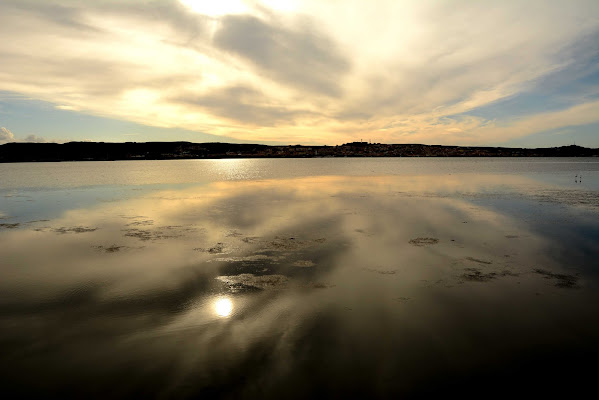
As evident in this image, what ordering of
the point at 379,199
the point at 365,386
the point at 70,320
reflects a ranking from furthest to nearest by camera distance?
1. the point at 379,199
2. the point at 70,320
3. the point at 365,386

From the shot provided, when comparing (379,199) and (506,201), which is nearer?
(506,201)

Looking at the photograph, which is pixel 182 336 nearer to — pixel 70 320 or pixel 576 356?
pixel 70 320

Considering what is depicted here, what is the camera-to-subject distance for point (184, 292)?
10234 millimetres

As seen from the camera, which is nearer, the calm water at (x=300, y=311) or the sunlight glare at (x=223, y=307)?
the calm water at (x=300, y=311)

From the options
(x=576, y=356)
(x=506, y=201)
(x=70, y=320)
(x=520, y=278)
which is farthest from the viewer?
(x=506, y=201)

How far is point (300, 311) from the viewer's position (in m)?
8.91

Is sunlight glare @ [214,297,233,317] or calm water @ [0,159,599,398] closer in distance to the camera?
calm water @ [0,159,599,398]

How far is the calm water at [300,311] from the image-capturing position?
622 centimetres

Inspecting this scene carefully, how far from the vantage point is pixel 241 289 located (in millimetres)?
10398

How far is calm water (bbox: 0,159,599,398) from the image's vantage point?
6223 mm

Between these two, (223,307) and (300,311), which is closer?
(300,311)

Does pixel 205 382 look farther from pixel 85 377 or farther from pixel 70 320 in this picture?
pixel 70 320

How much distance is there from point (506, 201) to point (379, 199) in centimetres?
1144

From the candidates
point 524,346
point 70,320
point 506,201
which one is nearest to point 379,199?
point 506,201
